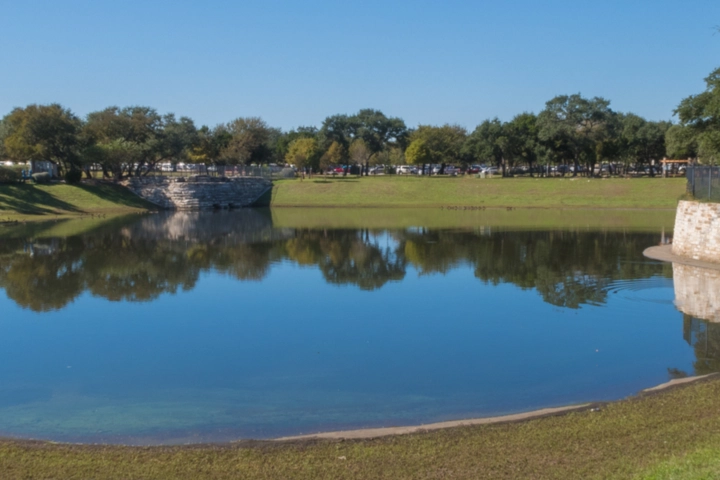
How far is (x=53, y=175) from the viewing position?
3098 inches

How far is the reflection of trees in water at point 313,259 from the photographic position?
26984mm

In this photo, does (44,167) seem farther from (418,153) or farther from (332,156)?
(418,153)

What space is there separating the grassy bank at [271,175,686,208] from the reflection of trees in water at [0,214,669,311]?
2549 centimetres

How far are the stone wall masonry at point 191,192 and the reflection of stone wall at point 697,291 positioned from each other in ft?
183

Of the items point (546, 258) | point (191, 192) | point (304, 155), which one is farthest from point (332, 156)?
point (546, 258)

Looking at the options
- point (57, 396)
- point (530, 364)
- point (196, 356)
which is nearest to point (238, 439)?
point (57, 396)

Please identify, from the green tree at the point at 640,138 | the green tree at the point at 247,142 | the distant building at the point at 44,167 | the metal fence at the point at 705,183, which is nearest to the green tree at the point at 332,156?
the green tree at the point at 247,142

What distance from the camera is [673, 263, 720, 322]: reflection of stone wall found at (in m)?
21.2

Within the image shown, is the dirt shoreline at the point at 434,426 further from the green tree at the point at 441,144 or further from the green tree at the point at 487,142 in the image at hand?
the green tree at the point at 441,144

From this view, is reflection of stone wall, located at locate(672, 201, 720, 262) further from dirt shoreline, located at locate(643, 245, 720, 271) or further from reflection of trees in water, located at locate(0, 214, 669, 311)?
reflection of trees in water, located at locate(0, 214, 669, 311)

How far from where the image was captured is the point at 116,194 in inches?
2923

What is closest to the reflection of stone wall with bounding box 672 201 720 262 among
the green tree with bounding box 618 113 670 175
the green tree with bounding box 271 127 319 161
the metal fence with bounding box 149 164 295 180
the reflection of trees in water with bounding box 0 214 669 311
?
the reflection of trees in water with bounding box 0 214 669 311

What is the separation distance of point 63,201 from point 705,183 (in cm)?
5639

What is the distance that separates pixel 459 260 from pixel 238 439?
76.3ft
